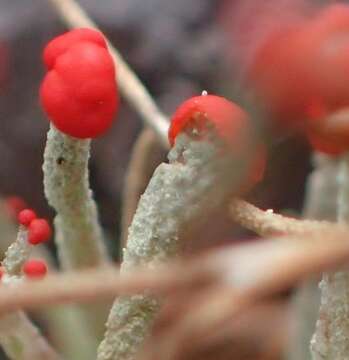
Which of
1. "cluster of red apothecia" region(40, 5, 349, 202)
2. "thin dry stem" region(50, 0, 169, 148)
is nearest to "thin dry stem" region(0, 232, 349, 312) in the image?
"cluster of red apothecia" region(40, 5, 349, 202)

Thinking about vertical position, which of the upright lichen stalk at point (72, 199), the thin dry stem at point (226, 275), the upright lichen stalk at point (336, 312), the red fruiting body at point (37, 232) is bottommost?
the thin dry stem at point (226, 275)

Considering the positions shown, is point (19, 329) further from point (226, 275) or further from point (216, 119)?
point (226, 275)

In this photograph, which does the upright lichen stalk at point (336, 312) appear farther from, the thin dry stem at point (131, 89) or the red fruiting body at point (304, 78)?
the thin dry stem at point (131, 89)

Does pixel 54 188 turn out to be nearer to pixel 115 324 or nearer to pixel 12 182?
pixel 115 324

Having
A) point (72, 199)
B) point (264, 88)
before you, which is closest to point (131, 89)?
point (72, 199)

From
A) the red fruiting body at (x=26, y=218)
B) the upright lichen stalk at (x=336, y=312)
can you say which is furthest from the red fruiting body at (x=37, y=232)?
the upright lichen stalk at (x=336, y=312)
